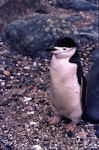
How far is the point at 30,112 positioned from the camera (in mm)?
2711

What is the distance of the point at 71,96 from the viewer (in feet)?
7.61

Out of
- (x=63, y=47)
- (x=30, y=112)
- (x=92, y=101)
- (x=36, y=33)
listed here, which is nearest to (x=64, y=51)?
(x=63, y=47)

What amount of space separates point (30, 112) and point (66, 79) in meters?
0.59

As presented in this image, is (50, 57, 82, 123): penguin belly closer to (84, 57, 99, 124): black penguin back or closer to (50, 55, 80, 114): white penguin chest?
(50, 55, 80, 114): white penguin chest

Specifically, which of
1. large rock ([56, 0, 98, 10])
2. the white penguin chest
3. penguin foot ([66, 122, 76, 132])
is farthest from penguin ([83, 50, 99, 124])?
large rock ([56, 0, 98, 10])

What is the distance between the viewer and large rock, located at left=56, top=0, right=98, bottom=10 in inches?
180

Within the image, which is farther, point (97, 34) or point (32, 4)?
point (32, 4)

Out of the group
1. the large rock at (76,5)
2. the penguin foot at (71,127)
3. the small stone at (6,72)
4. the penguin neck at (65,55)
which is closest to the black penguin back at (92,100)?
the penguin foot at (71,127)

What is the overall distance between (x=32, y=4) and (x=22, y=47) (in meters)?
0.99

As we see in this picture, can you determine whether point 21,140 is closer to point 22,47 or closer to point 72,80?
point 72,80

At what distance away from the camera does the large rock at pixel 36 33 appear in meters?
3.38

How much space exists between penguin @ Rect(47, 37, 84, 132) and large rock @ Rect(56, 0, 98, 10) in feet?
7.73

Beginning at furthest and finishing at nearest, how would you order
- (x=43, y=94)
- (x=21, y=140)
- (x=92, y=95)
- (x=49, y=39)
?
(x=49, y=39), (x=43, y=94), (x=92, y=95), (x=21, y=140)

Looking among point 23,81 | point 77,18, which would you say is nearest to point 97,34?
point 77,18
